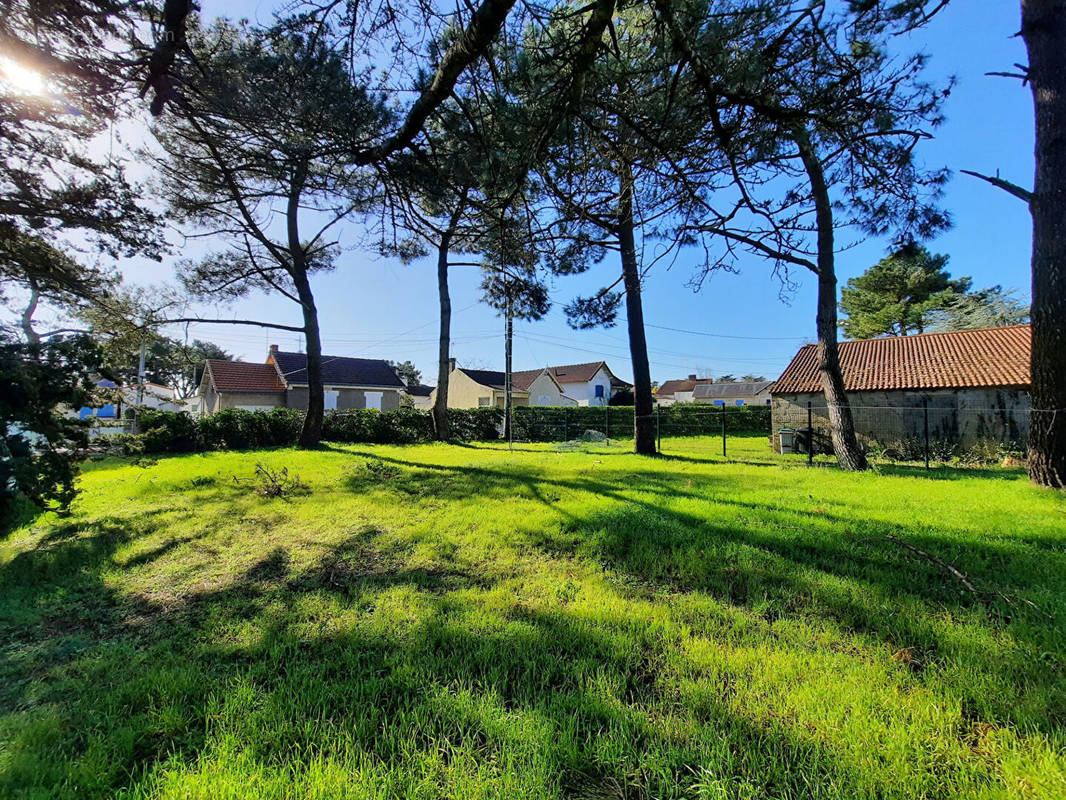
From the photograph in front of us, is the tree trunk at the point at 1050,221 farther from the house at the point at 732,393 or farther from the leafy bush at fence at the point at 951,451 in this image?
the house at the point at 732,393

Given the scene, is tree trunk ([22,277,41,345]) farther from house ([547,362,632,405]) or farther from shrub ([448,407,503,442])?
house ([547,362,632,405])

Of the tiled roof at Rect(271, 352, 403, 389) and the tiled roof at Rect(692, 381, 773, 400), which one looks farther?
the tiled roof at Rect(692, 381, 773, 400)

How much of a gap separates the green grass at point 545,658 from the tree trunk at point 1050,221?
2.06m

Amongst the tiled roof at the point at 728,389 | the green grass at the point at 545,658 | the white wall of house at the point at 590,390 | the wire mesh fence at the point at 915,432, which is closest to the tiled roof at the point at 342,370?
the wire mesh fence at the point at 915,432

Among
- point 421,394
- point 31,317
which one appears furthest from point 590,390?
point 31,317

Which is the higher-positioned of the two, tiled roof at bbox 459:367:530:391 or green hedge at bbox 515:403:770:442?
tiled roof at bbox 459:367:530:391

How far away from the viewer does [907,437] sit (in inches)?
523

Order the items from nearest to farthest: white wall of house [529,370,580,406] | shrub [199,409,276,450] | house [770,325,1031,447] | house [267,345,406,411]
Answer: house [770,325,1031,447] < shrub [199,409,276,450] < house [267,345,406,411] < white wall of house [529,370,580,406]

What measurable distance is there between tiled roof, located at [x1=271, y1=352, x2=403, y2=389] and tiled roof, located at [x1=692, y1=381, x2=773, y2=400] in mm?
41288

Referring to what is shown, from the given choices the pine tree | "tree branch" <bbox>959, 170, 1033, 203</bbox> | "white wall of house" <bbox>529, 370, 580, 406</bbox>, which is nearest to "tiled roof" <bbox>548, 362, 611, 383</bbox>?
"white wall of house" <bbox>529, 370, 580, 406</bbox>


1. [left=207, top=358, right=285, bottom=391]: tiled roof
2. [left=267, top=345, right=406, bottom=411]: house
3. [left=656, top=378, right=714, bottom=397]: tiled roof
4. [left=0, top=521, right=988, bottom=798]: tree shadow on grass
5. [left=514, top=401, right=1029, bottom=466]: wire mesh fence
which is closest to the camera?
[left=0, top=521, right=988, bottom=798]: tree shadow on grass

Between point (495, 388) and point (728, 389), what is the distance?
35.3m

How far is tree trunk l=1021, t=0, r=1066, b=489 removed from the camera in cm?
583

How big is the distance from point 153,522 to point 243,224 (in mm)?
8596
